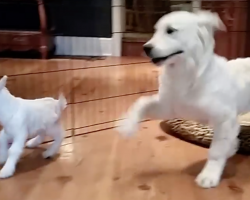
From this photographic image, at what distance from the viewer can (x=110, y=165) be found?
5.15 feet

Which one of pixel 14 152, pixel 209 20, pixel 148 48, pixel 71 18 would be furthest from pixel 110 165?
pixel 71 18

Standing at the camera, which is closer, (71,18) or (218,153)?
(218,153)

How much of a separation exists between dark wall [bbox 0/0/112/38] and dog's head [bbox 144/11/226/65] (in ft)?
8.26

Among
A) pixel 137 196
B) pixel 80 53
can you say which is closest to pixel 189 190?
pixel 137 196

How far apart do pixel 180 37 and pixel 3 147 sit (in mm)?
755

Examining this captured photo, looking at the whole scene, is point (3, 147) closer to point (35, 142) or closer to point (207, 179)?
point (35, 142)

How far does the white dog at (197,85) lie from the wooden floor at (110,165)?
9cm

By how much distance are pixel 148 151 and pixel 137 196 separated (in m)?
0.38

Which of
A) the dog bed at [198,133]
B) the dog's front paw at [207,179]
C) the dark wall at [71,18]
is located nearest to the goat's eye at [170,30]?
the dog's front paw at [207,179]

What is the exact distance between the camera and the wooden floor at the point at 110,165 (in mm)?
1363

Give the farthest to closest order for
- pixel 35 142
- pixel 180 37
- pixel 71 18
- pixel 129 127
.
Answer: pixel 71 18 → pixel 35 142 → pixel 129 127 → pixel 180 37

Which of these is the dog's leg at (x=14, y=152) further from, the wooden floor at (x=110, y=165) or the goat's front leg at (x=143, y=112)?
the goat's front leg at (x=143, y=112)

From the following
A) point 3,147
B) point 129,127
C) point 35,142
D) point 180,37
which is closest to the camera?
point 180,37

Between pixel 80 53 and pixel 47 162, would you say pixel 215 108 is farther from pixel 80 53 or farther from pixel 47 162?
pixel 80 53
